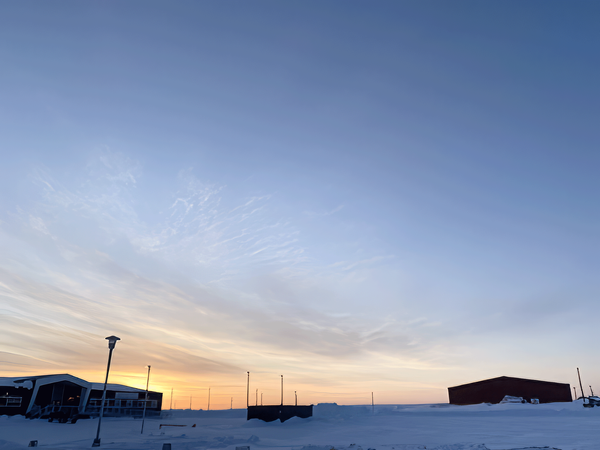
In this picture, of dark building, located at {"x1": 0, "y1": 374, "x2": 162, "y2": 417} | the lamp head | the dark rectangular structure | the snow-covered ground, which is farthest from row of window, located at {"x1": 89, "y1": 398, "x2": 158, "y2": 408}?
the lamp head

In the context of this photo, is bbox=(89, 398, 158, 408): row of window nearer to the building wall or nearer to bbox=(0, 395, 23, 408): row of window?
the building wall

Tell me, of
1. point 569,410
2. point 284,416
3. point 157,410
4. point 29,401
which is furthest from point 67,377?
point 569,410

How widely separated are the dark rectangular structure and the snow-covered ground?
1539mm

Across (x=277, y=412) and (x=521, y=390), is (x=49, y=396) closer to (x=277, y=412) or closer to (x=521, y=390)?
(x=277, y=412)

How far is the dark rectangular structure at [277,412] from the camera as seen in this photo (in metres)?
74.4

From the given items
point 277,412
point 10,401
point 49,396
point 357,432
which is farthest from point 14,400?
point 357,432

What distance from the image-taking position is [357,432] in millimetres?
51844

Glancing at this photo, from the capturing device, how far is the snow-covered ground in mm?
33375

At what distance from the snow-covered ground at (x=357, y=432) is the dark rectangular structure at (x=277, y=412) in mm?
1539

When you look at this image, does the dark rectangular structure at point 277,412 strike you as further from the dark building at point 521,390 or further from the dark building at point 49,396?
the dark building at point 521,390

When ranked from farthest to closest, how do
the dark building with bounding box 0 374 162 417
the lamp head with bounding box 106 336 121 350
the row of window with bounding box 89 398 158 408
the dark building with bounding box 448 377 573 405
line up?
the dark building with bounding box 448 377 573 405
the row of window with bounding box 89 398 158 408
the dark building with bounding box 0 374 162 417
the lamp head with bounding box 106 336 121 350

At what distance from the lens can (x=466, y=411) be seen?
86750mm

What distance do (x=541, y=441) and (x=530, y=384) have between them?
70.0 meters

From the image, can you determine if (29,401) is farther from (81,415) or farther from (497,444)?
(497,444)
